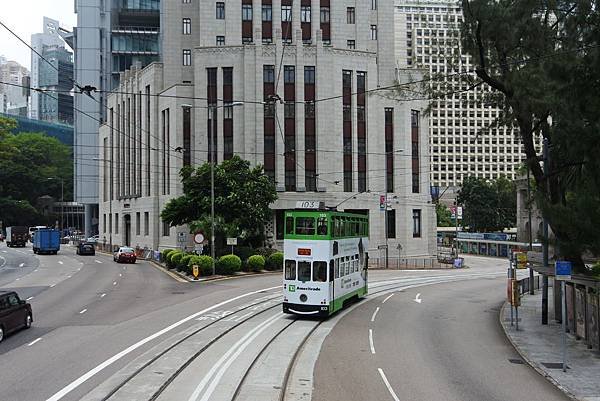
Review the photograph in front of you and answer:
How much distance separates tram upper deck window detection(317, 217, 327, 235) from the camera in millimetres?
23484

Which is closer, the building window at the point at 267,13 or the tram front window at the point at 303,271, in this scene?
the tram front window at the point at 303,271

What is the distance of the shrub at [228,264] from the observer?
4325 cm

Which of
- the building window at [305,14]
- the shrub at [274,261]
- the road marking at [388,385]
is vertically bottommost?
the road marking at [388,385]

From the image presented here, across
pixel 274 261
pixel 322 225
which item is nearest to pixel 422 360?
pixel 322 225

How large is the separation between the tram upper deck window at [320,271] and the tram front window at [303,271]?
276mm

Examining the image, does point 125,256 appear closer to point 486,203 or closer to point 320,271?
point 320,271

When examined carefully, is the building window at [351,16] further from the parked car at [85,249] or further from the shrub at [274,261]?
the parked car at [85,249]

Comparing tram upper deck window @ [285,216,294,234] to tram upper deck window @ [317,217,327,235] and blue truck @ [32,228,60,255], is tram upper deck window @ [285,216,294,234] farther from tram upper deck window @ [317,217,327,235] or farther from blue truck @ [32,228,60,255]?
blue truck @ [32,228,60,255]

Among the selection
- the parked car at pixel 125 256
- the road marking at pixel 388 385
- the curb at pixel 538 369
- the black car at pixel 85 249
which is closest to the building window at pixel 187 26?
the parked car at pixel 125 256

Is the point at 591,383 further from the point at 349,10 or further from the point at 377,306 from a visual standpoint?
the point at 349,10

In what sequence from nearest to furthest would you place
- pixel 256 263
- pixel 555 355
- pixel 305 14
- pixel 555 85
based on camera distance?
pixel 555 85, pixel 555 355, pixel 256 263, pixel 305 14

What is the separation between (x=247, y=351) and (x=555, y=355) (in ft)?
31.4

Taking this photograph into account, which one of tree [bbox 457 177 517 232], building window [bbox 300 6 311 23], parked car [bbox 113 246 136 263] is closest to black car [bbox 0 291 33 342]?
parked car [bbox 113 246 136 263]

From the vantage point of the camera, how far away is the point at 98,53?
105 m
